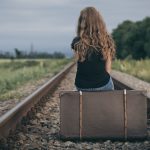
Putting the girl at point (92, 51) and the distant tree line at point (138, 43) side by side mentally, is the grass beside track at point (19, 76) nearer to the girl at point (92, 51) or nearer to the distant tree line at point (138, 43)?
the girl at point (92, 51)

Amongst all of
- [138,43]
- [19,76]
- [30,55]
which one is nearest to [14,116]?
[19,76]

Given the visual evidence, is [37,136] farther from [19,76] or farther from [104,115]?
[19,76]

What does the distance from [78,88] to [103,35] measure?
0.79m

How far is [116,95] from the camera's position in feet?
25.7

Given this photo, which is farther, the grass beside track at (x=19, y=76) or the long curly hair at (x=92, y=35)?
the grass beside track at (x=19, y=76)

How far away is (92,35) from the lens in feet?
25.8

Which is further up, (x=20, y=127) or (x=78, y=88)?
(x=78, y=88)

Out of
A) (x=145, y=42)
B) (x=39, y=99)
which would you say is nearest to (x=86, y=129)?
(x=39, y=99)

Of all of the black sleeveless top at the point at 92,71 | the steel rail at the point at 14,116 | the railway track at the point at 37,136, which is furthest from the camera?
the black sleeveless top at the point at 92,71

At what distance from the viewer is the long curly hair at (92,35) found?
7.76 metres

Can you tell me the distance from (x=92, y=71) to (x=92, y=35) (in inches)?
18.7

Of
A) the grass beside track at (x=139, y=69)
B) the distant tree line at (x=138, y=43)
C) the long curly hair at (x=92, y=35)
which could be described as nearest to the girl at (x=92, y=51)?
the long curly hair at (x=92, y=35)

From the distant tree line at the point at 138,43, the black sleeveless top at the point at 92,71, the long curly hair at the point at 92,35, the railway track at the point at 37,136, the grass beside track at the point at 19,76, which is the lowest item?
the railway track at the point at 37,136

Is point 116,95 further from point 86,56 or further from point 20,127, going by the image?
point 20,127
